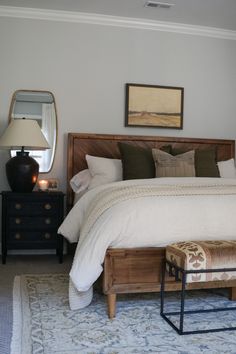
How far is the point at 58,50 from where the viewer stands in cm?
454

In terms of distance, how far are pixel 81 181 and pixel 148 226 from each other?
170 centimetres

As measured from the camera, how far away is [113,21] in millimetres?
4637

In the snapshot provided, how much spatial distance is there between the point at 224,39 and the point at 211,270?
3539 millimetres

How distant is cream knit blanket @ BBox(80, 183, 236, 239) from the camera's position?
2693 millimetres

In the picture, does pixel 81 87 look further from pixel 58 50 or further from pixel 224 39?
pixel 224 39

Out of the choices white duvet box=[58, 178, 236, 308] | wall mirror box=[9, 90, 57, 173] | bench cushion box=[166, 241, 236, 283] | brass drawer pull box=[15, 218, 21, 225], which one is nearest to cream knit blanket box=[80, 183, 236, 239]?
white duvet box=[58, 178, 236, 308]

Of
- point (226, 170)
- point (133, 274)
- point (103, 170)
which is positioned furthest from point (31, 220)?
point (226, 170)

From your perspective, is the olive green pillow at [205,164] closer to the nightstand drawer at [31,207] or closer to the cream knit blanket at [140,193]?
the cream knit blanket at [140,193]

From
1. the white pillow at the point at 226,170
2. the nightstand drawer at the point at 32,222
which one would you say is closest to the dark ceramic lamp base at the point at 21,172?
the nightstand drawer at the point at 32,222

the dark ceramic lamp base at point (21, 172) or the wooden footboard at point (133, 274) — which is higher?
the dark ceramic lamp base at point (21, 172)

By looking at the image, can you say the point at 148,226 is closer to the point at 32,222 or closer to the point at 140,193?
the point at 140,193

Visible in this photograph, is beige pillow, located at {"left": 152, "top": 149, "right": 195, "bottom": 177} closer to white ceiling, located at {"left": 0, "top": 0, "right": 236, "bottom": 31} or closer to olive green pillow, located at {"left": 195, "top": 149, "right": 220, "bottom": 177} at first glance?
olive green pillow, located at {"left": 195, "top": 149, "right": 220, "bottom": 177}

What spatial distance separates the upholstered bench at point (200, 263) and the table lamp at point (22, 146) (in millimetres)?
2044

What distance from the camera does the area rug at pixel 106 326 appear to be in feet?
7.14
